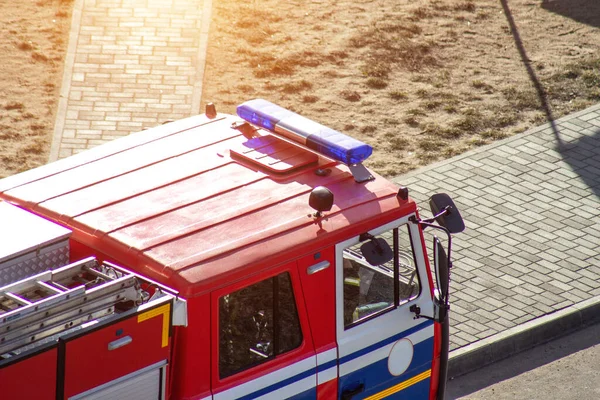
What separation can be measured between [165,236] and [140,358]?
2.55ft

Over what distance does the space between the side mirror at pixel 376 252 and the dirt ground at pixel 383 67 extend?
535 cm

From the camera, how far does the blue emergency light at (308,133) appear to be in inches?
251

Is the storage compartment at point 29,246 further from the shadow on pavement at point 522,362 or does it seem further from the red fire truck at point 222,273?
the shadow on pavement at point 522,362

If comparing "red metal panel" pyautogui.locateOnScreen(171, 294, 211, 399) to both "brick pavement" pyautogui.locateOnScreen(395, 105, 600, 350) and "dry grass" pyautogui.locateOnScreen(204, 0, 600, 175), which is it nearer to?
"brick pavement" pyautogui.locateOnScreen(395, 105, 600, 350)

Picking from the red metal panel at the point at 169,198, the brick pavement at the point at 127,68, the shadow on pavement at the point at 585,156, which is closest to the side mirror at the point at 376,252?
the red metal panel at the point at 169,198

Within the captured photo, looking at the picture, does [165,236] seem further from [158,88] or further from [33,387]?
[158,88]

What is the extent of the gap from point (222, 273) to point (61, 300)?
0.87 m

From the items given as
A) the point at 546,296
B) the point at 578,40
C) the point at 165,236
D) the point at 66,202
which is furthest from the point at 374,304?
the point at 578,40

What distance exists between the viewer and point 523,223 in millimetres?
10492

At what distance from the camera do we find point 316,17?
49.5ft

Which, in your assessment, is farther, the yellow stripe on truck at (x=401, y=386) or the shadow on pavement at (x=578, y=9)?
the shadow on pavement at (x=578, y=9)

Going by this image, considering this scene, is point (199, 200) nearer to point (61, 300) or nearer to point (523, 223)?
point (61, 300)

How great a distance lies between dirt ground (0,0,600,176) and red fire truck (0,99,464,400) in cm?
481

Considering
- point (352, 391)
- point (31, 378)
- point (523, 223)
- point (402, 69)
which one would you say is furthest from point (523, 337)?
point (402, 69)
